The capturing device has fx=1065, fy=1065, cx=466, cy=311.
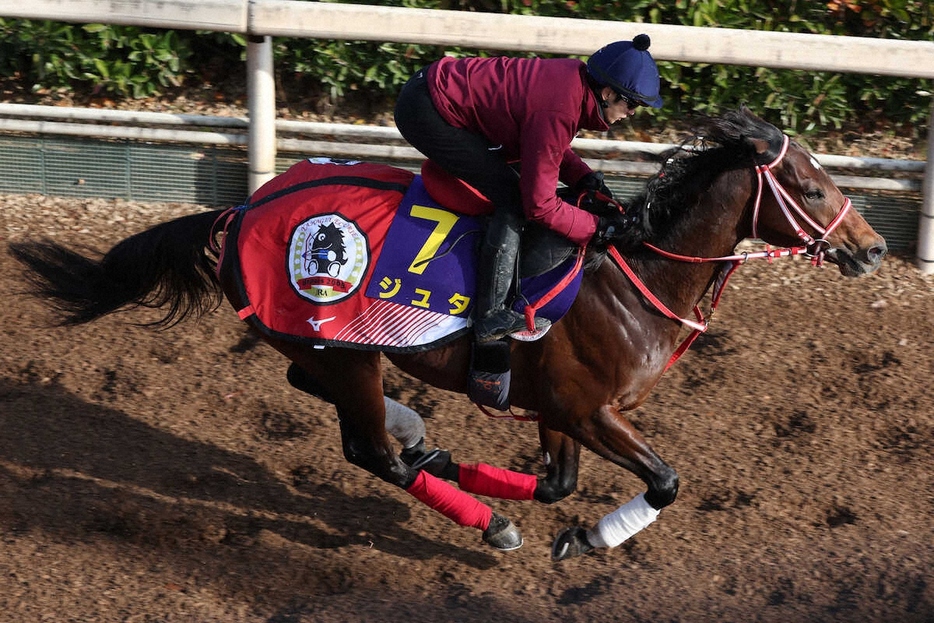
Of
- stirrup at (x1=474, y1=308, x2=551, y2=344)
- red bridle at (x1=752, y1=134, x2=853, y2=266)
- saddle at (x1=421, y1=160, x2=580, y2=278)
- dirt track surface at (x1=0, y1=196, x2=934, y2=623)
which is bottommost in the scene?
dirt track surface at (x1=0, y1=196, x2=934, y2=623)

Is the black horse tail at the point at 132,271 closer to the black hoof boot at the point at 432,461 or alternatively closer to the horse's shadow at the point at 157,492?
the horse's shadow at the point at 157,492

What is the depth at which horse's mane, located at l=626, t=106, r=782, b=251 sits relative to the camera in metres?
4.02

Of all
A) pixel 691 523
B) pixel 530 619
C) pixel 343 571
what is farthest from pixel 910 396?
pixel 343 571

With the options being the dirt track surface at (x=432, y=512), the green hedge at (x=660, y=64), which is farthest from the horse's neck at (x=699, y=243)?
the green hedge at (x=660, y=64)

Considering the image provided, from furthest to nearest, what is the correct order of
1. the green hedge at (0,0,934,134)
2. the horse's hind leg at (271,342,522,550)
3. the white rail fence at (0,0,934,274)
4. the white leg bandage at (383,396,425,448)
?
the green hedge at (0,0,934,134), the white rail fence at (0,0,934,274), the white leg bandage at (383,396,425,448), the horse's hind leg at (271,342,522,550)

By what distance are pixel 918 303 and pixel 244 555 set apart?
13.9ft

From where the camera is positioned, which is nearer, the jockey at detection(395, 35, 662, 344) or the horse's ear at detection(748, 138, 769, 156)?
the jockey at detection(395, 35, 662, 344)

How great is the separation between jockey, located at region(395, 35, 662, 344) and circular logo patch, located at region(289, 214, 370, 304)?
44cm

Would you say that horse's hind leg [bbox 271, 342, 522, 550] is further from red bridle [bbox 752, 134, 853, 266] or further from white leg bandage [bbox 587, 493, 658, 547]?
red bridle [bbox 752, 134, 853, 266]

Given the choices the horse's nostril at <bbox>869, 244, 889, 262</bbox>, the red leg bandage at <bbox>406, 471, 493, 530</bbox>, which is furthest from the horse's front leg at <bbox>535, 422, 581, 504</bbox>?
the horse's nostril at <bbox>869, 244, 889, 262</bbox>

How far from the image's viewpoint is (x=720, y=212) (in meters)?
4.05

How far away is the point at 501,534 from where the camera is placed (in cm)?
451

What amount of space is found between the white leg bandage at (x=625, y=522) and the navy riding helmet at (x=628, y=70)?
1567mm

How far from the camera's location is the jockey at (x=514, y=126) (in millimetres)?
3807
